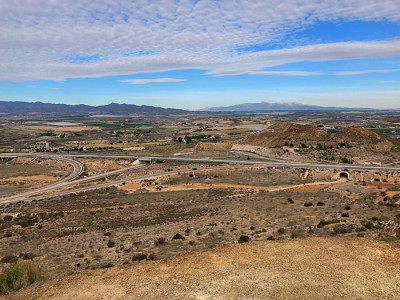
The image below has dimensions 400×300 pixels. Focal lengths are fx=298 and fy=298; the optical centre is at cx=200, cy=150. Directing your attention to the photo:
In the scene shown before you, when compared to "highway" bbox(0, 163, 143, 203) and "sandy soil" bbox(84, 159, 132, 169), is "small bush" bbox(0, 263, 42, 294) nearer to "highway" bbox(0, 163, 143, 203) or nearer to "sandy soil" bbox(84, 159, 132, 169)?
"highway" bbox(0, 163, 143, 203)

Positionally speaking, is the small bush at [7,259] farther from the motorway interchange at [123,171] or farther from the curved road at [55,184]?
the curved road at [55,184]

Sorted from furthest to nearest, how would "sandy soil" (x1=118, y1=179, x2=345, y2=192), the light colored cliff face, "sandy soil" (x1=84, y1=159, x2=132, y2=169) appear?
the light colored cliff face < "sandy soil" (x1=84, y1=159, x2=132, y2=169) < "sandy soil" (x1=118, y1=179, x2=345, y2=192)

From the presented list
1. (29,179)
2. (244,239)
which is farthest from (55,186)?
(244,239)

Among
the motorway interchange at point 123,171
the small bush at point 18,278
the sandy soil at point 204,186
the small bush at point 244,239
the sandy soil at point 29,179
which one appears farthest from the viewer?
the sandy soil at point 29,179

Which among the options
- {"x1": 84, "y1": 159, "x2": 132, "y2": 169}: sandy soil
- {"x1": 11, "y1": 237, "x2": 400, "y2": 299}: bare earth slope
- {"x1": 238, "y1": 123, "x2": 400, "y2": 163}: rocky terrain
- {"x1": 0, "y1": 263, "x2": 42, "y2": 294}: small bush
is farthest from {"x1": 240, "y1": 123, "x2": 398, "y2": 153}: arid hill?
{"x1": 0, "y1": 263, "x2": 42, "y2": 294}: small bush

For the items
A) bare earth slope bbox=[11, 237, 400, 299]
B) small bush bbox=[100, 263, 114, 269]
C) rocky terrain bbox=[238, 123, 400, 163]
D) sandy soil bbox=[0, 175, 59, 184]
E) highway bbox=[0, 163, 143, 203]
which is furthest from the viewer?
rocky terrain bbox=[238, 123, 400, 163]

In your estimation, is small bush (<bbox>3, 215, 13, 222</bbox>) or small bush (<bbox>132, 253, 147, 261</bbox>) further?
small bush (<bbox>3, 215, 13, 222</bbox>)

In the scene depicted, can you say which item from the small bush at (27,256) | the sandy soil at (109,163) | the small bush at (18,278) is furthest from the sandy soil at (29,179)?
the small bush at (18,278)
